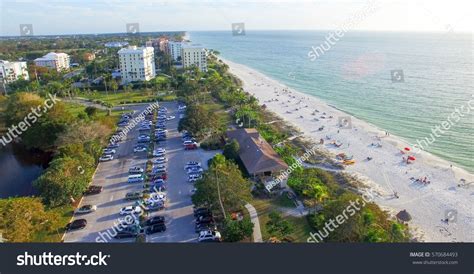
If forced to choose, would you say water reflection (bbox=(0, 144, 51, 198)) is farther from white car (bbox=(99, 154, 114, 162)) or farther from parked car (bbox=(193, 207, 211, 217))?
parked car (bbox=(193, 207, 211, 217))

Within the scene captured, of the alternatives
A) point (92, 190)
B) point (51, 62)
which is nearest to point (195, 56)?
point (51, 62)

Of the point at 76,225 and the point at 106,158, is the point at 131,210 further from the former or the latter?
the point at 106,158

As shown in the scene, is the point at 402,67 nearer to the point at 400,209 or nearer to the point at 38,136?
the point at 400,209

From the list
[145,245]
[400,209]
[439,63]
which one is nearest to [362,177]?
[400,209]

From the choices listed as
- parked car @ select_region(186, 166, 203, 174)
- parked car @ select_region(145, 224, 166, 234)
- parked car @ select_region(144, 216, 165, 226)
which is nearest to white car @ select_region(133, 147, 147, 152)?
parked car @ select_region(186, 166, 203, 174)

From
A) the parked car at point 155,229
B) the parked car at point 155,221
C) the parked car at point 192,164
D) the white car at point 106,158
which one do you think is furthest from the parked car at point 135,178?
the parked car at point 155,229

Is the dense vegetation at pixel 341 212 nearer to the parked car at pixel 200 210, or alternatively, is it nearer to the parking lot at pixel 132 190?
the parked car at pixel 200 210
